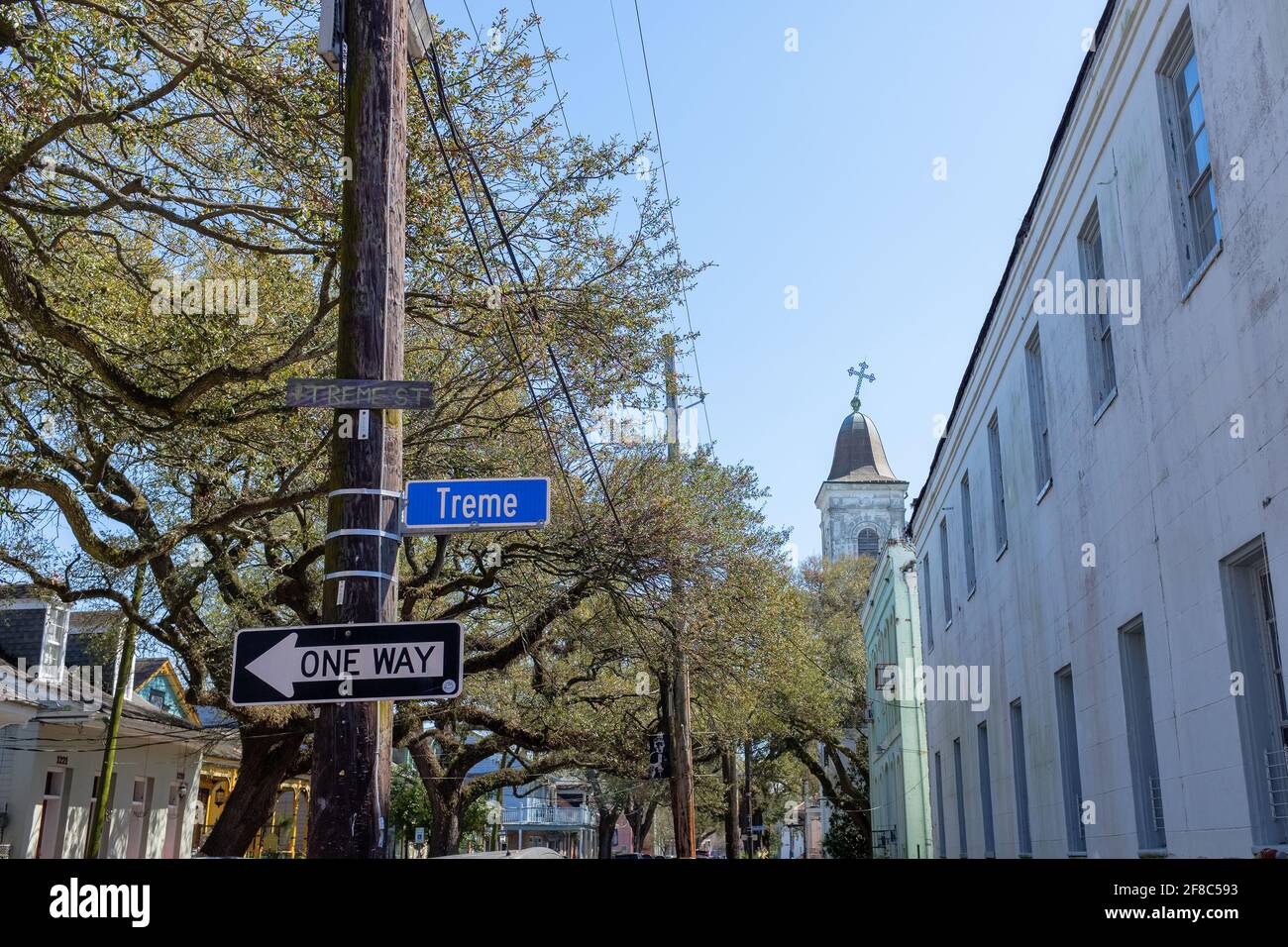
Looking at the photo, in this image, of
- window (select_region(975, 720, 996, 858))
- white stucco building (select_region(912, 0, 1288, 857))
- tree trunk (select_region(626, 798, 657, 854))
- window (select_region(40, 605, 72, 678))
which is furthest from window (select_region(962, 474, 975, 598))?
tree trunk (select_region(626, 798, 657, 854))

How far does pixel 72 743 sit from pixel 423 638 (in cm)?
2445

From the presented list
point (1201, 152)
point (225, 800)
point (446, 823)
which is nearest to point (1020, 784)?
point (1201, 152)

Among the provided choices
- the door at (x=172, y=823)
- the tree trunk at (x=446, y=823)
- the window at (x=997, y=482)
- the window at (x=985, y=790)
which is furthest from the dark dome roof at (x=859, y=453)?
the window at (x=997, y=482)

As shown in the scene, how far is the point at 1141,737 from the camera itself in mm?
10508

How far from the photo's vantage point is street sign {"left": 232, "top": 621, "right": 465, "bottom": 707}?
5.14m

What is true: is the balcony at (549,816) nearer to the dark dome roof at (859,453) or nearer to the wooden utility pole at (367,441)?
the dark dome roof at (859,453)

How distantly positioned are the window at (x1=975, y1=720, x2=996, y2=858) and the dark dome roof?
5327 cm

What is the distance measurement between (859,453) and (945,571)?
51309 millimetres

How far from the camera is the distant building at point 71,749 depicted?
23844mm

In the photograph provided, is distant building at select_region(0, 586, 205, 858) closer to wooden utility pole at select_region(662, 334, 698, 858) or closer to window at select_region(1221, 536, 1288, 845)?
wooden utility pole at select_region(662, 334, 698, 858)
